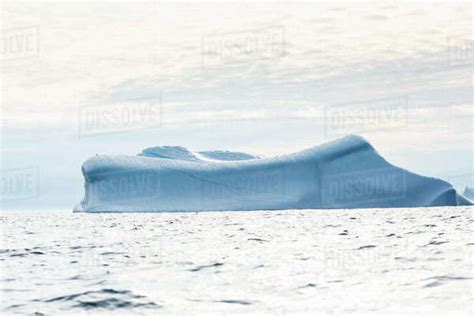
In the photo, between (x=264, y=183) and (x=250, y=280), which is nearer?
(x=250, y=280)

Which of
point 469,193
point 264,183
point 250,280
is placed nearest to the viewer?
point 250,280

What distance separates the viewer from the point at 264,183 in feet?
205

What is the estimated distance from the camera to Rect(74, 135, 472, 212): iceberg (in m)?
58.6

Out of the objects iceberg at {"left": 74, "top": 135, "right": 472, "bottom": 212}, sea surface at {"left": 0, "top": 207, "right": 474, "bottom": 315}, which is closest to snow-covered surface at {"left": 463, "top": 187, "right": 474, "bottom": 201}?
iceberg at {"left": 74, "top": 135, "right": 472, "bottom": 212}

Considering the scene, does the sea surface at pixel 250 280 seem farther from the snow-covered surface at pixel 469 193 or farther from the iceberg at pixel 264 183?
the snow-covered surface at pixel 469 193

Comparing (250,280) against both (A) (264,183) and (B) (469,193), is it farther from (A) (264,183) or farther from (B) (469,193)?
(B) (469,193)

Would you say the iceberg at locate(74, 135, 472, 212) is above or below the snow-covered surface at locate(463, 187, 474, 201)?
above

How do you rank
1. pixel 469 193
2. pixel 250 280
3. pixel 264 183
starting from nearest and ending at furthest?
pixel 250 280 < pixel 264 183 < pixel 469 193

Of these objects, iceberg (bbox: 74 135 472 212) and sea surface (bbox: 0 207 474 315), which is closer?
sea surface (bbox: 0 207 474 315)

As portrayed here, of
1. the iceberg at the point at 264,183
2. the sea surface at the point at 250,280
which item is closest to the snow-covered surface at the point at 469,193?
the iceberg at the point at 264,183

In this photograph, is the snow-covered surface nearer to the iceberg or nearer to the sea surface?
the iceberg

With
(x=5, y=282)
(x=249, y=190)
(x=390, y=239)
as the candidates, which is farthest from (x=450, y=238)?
(x=249, y=190)

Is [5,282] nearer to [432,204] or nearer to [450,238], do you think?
[450,238]

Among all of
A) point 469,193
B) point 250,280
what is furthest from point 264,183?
point 250,280
